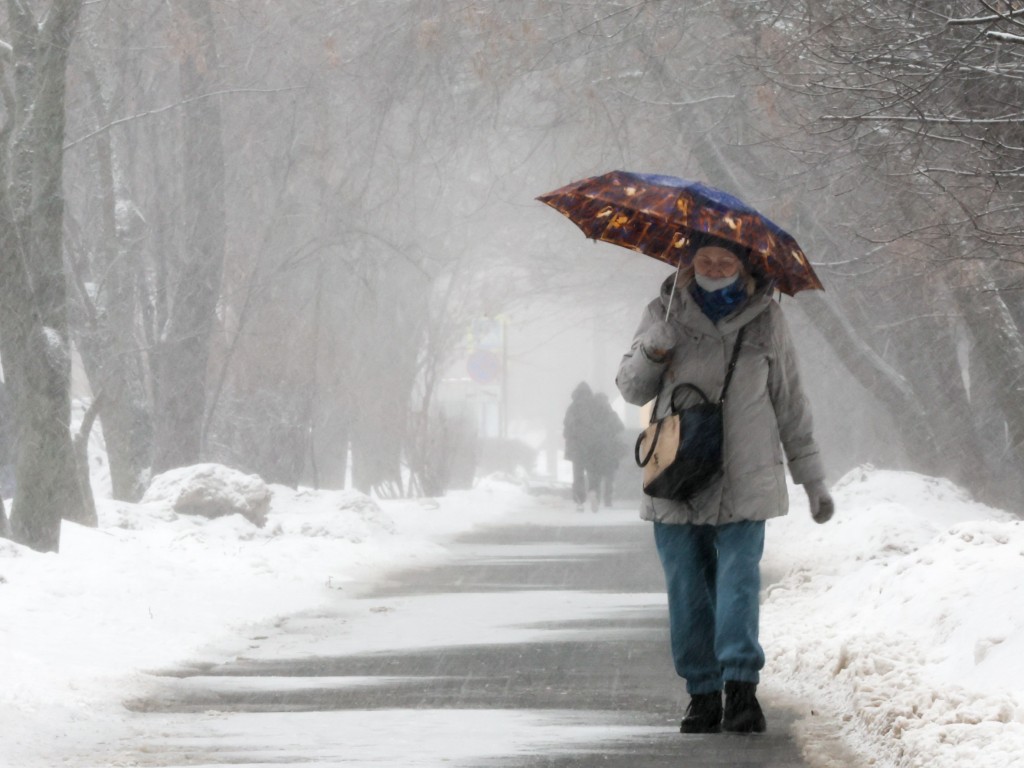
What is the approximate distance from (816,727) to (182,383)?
1468 cm

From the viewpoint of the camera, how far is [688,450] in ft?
22.1

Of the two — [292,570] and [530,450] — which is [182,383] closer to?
[292,570]

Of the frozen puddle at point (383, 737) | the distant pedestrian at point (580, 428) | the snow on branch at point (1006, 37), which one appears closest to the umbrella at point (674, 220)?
the snow on branch at point (1006, 37)

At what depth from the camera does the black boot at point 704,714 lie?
22.6 feet

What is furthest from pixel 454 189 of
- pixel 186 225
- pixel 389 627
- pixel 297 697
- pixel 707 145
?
pixel 297 697

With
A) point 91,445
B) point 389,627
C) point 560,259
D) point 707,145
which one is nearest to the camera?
point 389,627

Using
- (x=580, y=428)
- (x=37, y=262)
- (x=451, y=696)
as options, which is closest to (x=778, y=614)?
(x=451, y=696)

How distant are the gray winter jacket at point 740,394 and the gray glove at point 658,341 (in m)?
0.03

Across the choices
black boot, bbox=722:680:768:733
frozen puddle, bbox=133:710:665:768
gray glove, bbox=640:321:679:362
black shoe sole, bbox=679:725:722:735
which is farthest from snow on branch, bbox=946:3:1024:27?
frozen puddle, bbox=133:710:665:768

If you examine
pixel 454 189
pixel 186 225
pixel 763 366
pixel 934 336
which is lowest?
pixel 763 366

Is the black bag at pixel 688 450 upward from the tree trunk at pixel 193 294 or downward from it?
downward

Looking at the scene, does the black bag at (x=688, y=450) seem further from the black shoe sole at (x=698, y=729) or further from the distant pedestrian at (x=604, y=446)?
the distant pedestrian at (x=604, y=446)

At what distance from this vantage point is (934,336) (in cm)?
1878

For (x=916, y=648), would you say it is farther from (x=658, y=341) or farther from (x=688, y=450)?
(x=658, y=341)
